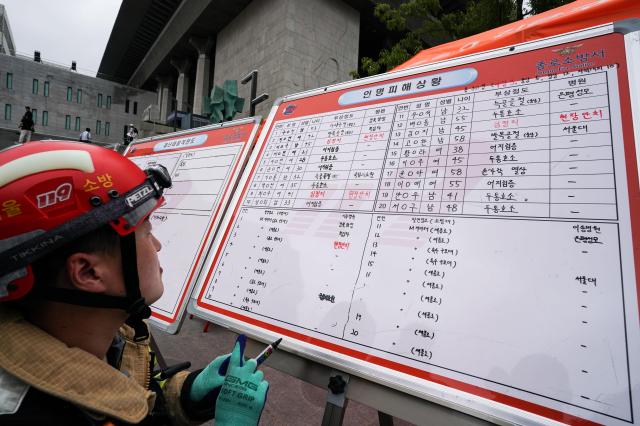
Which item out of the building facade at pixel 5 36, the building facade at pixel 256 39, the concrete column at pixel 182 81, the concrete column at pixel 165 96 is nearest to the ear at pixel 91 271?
the building facade at pixel 256 39

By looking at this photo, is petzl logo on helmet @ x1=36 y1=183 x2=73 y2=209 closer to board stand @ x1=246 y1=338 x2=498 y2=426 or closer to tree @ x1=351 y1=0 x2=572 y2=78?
board stand @ x1=246 y1=338 x2=498 y2=426

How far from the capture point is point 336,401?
41.9 inches

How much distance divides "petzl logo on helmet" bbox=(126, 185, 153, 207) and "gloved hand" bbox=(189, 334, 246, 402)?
0.70 metres

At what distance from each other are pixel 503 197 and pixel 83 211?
4.25ft

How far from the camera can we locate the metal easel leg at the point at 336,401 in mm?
1054

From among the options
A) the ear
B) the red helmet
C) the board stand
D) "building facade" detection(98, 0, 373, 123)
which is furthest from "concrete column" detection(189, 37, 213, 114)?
the board stand

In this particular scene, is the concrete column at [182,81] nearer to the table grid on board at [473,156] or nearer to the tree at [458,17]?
the tree at [458,17]

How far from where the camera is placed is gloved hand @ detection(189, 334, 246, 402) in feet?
4.42

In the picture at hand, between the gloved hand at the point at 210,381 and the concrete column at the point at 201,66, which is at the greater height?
the concrete column at the point at 201,66

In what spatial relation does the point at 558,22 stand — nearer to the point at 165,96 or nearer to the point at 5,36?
the point at 165,96

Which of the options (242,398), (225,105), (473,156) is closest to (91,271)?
(242,398)

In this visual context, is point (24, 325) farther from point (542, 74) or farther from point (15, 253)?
point (542, 74)

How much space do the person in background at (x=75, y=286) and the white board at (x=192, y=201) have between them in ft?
1.88

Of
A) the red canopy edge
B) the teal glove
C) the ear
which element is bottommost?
the teal glove
